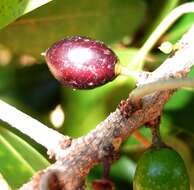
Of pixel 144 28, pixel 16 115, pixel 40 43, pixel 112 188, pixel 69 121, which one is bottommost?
pixel 112 188

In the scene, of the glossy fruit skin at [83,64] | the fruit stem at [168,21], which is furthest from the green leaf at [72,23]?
the glossy fruit skin at [83,64]

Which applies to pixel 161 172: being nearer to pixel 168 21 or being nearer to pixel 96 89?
pixel 168 21

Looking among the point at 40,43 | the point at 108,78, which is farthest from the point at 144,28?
the point at 108,78

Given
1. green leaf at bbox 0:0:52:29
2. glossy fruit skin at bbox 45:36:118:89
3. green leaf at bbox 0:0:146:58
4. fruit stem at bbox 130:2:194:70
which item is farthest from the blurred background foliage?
glossy fruit skin at bbox 45:36:118:89

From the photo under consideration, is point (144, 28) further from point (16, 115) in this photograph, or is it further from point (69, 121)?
point (16, 115)

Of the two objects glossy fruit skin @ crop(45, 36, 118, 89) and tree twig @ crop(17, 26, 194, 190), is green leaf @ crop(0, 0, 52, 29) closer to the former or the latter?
glossy fruit skin @ crop(45, 36, 118, 89)

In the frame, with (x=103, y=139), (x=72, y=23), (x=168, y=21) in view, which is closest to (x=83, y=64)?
(x=103, y=139)

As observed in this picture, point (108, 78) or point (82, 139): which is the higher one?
point (108, 78)
